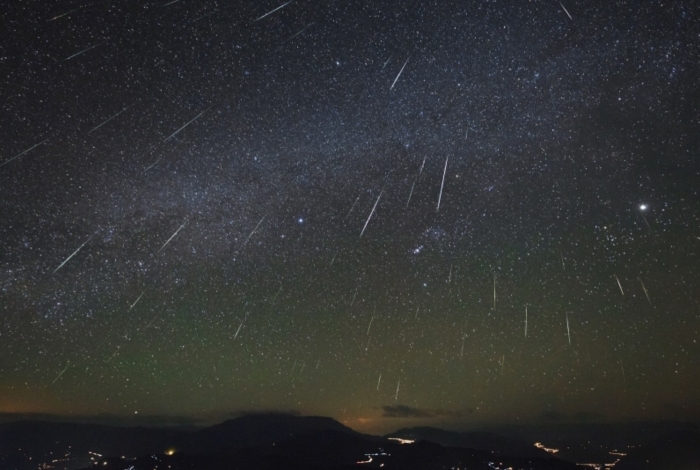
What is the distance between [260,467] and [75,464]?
114975 mm

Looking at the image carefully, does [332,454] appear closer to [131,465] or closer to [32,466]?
[131,465]

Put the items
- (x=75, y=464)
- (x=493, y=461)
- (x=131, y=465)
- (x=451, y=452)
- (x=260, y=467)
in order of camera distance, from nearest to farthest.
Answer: (x=260, y=467)
(x=131, y=465)
(x=493, y=461)
(x=451, y=452)
(x=75, y=464)

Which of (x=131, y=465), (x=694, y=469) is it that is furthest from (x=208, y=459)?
(x=694, y=469)

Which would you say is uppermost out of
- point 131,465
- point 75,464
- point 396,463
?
point 396,463

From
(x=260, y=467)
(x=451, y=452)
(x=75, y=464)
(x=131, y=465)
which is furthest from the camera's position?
(x=75, y=464)

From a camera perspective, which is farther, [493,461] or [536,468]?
[493,461]

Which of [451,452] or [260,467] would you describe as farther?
[451,452]

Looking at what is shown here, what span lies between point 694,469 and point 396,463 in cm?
12641

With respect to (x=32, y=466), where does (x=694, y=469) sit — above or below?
above

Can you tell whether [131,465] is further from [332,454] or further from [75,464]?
[332,454]

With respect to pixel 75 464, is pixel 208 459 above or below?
above

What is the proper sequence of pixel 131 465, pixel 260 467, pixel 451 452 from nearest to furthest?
1. pixel 260 467
2. pixel 131 465
3. pixel 451 452

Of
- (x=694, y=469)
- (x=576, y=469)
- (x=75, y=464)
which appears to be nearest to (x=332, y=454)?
(x=576, y=469)

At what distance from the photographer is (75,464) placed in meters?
197
